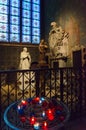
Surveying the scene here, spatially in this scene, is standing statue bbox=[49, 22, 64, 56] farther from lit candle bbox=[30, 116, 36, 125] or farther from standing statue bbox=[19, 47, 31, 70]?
lit candle bbox=[30, 116, 36, 125]

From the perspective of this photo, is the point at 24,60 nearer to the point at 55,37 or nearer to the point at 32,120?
the point at 55,37

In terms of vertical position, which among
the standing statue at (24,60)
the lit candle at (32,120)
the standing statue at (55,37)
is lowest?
the lit candle at (32,120)

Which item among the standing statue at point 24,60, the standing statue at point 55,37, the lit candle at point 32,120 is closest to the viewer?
the lit candle at point 32,120

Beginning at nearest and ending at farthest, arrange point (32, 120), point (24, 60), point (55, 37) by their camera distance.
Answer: point (32, 120)
point (55, 37)
point (24, 60)

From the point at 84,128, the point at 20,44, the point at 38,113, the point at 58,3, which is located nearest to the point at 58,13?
the point at 58,3

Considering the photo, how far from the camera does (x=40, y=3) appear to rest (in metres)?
12.4

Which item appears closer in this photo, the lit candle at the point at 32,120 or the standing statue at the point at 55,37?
the lit candle at the point at 32,120

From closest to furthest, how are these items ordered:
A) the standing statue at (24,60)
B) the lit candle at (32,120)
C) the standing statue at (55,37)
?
1. the lit candle at (32,120)
2. the standing statue at (55,37)
3. the standing statue at (24,60)

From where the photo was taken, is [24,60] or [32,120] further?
[24,60]

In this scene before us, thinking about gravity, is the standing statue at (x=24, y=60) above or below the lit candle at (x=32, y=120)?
above

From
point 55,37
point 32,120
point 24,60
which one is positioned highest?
point 55,37

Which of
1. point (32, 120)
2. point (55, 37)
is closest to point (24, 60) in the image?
point (55, 37)

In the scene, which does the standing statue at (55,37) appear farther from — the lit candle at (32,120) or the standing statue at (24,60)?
the lit candle at (32,120)

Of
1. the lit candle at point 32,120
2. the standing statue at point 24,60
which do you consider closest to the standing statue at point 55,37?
the standing statue at point 24,60
